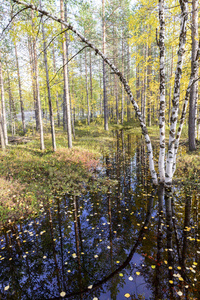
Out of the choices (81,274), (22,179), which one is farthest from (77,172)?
(81,274)

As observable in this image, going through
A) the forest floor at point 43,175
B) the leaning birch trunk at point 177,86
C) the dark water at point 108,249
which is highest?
the leaning birch trunk at point 177,86

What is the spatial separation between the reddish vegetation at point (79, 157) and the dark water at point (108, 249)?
345 centimetres

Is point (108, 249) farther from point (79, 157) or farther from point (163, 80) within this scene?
point (79, 157)

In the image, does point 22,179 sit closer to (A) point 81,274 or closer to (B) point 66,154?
(B) point 66,154

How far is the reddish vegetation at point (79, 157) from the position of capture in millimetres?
9906

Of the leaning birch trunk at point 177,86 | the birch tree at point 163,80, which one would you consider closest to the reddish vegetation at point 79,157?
the birch tree at point 163,80

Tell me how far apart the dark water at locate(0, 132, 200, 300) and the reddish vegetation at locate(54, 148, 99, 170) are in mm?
3448

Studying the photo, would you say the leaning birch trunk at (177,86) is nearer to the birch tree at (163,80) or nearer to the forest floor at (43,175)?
the birch tree at (163,80)

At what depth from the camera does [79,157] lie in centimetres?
1043

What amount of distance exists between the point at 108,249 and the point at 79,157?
22.5 ft

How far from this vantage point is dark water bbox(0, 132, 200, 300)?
3.10 metres

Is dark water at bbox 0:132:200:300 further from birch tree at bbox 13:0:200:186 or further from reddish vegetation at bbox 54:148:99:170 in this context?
reddish vegetation at bbox 54:148:99:170

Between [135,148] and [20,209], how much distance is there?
397 inches

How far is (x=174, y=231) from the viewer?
438cm
